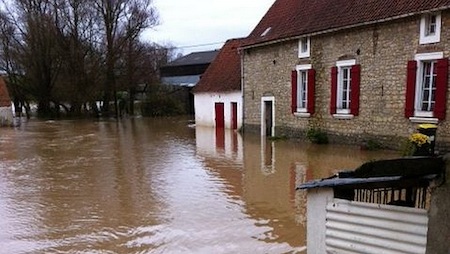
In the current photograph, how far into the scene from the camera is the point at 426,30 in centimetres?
1220

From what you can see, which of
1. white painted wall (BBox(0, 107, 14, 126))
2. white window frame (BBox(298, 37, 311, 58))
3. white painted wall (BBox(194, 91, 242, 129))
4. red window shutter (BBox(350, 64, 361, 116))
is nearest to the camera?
red window shutter (BBox(350, 64, 361, 116))

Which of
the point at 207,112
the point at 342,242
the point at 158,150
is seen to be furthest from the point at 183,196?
the point at 207,112

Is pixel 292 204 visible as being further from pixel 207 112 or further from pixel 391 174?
pixel 207 112

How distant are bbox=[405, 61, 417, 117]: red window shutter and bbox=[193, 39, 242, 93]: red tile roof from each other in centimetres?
1052

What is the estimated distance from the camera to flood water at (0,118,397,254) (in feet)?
20.6

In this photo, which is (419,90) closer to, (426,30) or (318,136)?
(426,30)

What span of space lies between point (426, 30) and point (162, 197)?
30.0 feet

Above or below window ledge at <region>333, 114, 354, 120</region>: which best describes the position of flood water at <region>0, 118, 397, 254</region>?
below

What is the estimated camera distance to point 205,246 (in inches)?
237

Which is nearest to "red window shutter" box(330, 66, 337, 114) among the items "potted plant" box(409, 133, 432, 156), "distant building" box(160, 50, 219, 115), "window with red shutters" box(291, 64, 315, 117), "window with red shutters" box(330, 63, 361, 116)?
"window with red shutters" box(330, 63, 361, 116)

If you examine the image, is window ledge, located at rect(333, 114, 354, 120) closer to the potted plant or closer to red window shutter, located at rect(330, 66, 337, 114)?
red window shutter, located at rect(330, 66, 337, 114)

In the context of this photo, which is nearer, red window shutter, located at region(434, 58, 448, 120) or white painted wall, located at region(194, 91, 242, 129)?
red window shutter, located at region(434, 58, 448, 120)

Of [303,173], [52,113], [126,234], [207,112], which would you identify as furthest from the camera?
[52,113]

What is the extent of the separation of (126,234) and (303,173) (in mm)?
5667
